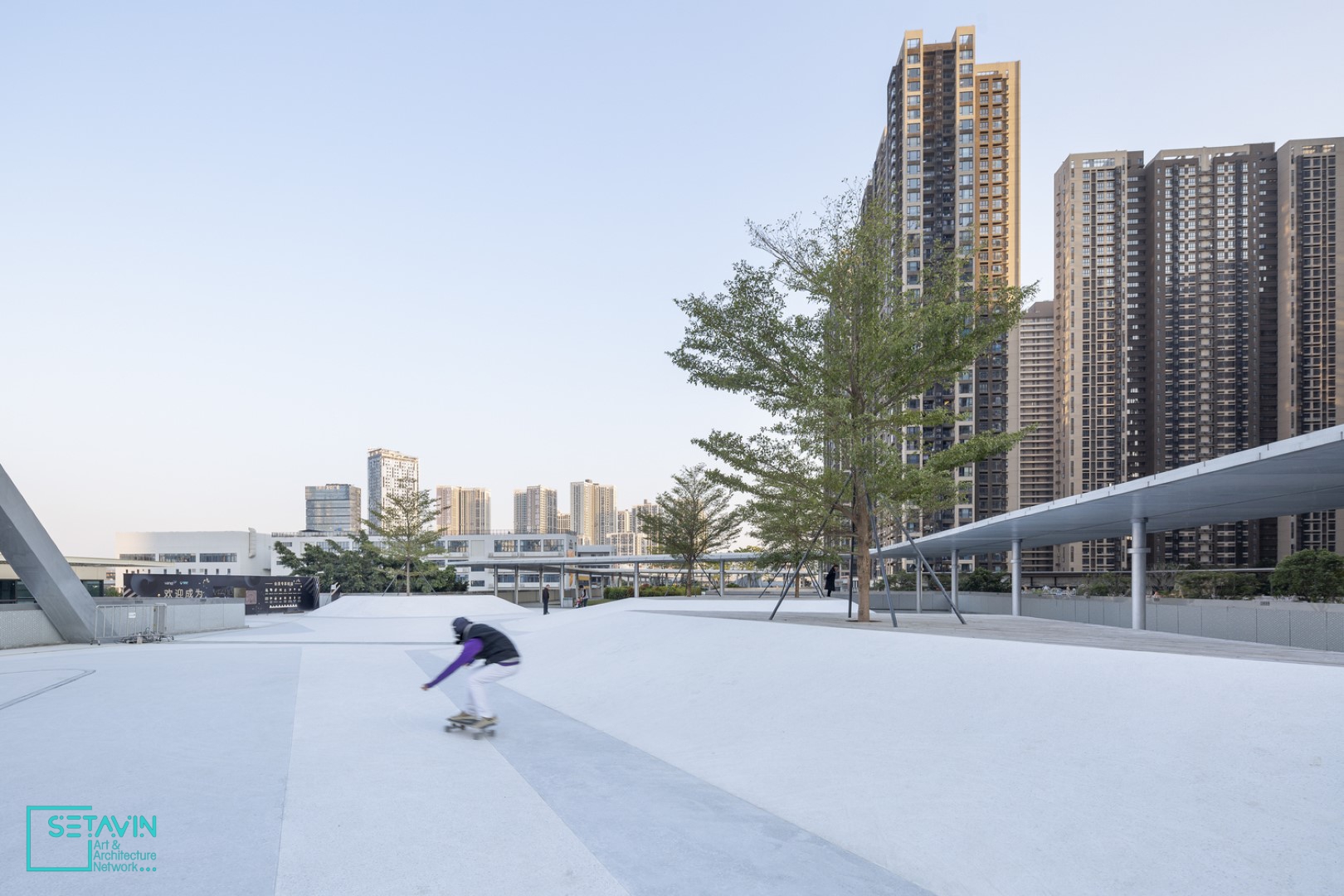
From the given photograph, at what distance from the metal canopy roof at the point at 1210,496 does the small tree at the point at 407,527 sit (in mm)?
33642

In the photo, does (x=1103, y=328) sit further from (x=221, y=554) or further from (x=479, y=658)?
(x=221, y=554)

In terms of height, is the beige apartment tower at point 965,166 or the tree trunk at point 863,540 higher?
the beige apartment tower at point 965,166

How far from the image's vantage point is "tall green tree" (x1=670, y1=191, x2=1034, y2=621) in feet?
48.8

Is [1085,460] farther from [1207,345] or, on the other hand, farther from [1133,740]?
[1133,740]

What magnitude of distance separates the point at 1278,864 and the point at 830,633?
268 inches

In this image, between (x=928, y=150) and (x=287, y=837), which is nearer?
(x=287, y=837)

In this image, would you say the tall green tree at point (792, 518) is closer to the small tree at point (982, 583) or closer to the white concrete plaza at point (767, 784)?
the white concrete plaza at point (767, 784)

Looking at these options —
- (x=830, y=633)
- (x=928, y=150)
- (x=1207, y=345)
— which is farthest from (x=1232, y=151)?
(x=830, y=633)

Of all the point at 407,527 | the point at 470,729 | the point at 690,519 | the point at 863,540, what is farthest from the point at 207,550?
the point at 470,729

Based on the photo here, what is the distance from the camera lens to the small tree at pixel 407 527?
1879 inches

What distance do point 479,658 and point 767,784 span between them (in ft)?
12.2

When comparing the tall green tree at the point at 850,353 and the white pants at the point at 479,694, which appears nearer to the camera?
the white pants at the point at 479,694

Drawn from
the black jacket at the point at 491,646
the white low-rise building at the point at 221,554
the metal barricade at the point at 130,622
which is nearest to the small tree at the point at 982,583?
the metal barricade at the point at 130,622

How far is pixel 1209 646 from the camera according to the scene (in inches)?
391
